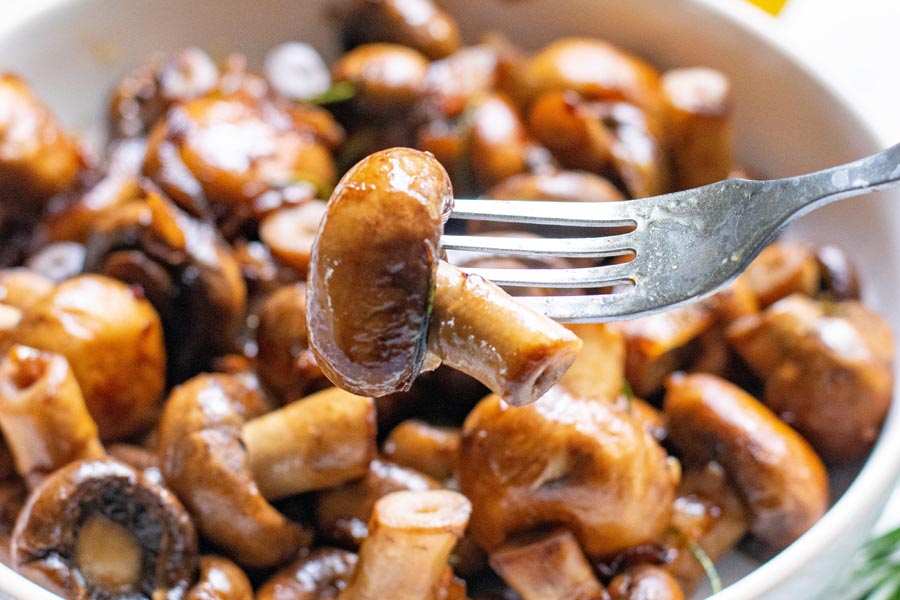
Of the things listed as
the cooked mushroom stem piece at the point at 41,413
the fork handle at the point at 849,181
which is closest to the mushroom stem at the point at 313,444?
the cooked mushroom stem piece at the point at 41,413

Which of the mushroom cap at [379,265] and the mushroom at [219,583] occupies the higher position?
the mushroom cap at [379,265]

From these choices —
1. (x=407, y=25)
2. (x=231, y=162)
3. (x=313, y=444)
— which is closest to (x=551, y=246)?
(x=313, y=444)

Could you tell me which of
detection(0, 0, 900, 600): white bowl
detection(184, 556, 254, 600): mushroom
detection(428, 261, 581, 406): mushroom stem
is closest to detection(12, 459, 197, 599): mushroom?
detection(184, 556, 254, 600): mushroom

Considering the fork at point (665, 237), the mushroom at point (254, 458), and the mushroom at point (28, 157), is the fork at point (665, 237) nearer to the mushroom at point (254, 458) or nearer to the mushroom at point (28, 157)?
the mushroom at point (254, 458)

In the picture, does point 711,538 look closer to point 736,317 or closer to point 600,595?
point 600,595

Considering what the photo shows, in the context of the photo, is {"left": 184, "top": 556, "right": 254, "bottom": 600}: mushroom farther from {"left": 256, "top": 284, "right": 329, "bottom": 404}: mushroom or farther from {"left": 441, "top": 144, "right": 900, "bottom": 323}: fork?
{"left": 441, "top": 144, "right": 900, "bottom": 323}: fork

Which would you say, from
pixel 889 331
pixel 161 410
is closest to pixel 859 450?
pixel 889 331

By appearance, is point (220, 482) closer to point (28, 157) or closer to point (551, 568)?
point (551, 568)
